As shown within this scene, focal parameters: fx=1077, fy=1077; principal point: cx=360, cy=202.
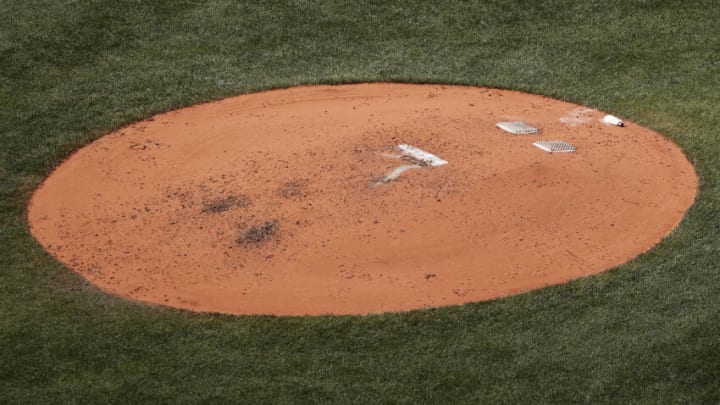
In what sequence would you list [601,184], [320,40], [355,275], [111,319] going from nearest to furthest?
[111,319], [355,275], [601,184], [320,40]

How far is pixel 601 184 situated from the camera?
12.1 metres

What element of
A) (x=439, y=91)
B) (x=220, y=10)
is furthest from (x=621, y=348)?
(x=220, y=10)

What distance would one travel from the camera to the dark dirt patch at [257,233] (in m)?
11.1

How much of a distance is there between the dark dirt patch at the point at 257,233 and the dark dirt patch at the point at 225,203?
1.57 ft

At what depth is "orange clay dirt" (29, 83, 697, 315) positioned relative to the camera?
10359 mm

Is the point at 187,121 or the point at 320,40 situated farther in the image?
the point at 320,40

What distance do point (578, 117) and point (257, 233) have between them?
506cm

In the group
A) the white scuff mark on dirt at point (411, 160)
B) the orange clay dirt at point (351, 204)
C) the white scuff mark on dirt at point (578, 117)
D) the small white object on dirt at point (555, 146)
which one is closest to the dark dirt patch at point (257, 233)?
the orange clay dirt at point (351, 204)

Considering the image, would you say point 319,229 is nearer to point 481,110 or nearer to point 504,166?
point 504,166

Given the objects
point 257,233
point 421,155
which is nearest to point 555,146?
point 421,155

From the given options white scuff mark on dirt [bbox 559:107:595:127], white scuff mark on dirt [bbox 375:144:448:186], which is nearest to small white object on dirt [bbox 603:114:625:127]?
white scuff mark on dirt [bbox 559:107:595:127]

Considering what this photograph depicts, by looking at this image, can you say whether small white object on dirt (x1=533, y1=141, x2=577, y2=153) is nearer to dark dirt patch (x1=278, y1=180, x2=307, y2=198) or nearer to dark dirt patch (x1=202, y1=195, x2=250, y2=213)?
dark dirt patch (x1=278, y1=180, x2=307, y2=198)

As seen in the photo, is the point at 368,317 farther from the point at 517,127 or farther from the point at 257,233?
the point at 517,127

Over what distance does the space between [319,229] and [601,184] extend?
10.9 ft
